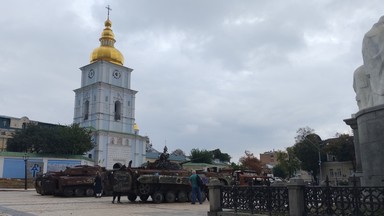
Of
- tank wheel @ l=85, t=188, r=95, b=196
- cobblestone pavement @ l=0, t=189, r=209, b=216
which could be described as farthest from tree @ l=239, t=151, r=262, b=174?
cobblestone pavement @ l=0, t=189, r=209, b=216

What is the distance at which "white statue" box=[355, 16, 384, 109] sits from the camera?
9969 millimetres

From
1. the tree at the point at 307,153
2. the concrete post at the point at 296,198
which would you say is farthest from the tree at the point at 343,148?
the concrete post at the point at 296,198

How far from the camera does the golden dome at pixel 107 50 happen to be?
54.7m

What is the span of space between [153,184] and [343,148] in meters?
39.7

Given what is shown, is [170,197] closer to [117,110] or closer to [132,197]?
[132,197]

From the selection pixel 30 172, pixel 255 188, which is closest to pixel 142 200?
Answer: pixel 255 188

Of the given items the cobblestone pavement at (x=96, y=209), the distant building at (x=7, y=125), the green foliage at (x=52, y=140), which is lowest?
the cobblestone pavement at (x=96, y=209)

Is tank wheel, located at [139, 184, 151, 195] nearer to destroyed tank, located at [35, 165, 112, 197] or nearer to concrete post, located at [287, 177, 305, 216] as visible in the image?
destroyed tank, located at [35, 165, 112, 197]

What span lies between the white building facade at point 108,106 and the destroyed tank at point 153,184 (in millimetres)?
34023

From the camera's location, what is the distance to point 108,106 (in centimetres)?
5394

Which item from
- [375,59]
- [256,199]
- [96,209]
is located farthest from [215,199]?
[375,59]

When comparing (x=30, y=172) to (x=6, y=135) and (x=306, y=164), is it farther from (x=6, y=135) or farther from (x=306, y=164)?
(x=306, y=164)

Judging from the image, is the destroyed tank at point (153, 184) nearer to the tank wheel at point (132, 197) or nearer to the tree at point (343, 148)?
the tank wheel at point (132, 197)

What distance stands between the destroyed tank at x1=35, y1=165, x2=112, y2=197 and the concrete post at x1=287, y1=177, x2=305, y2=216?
1650 centimetres
